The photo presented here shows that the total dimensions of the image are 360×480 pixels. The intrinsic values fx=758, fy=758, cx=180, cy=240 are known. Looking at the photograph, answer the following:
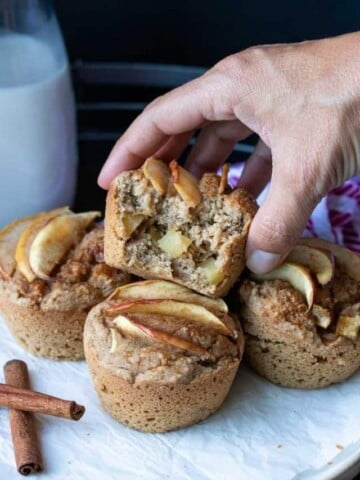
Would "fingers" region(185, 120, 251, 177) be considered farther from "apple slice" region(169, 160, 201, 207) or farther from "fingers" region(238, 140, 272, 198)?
"apple slice" region(169, 160, 201, 207)

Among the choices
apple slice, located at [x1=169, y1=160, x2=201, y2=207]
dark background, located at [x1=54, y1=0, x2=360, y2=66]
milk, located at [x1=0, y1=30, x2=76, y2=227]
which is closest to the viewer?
apple slice, located at [x1=169, y1=160, x2=201, y2=207]

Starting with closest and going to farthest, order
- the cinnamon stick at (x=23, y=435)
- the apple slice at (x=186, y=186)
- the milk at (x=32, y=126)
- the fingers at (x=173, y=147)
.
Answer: the cinnamon stick at (x=23, y=435) → the apple slice at (x=186, y=186) → the fingers at (x=173, y=147) → the milk at (x=32, y=126)

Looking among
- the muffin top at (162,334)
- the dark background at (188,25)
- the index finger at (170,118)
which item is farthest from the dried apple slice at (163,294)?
the dark background at (188,25)

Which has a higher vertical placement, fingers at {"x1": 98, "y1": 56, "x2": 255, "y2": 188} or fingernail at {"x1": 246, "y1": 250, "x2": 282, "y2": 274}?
fingers at {"x1": 98, "y1": 56, "x2": 255, "y2": 188}

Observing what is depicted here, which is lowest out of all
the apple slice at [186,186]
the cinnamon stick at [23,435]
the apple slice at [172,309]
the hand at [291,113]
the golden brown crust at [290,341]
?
the cinnamon stick at [23,435]

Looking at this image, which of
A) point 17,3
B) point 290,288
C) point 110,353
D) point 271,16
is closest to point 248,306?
point 290,288

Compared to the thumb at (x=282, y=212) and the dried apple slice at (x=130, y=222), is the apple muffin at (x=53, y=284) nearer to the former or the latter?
the dried apple slice at (x=130, y=222)

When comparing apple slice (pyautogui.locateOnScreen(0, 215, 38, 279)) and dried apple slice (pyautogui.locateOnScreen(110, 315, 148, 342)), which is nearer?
dried apple slice (pyautogui.locateOnScreen(110, 315, 148, 342))

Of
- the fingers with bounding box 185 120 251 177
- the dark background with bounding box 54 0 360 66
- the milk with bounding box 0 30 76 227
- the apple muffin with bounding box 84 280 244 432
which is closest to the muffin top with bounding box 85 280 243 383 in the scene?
the apple muffin with bounding box 84 280 244 432
